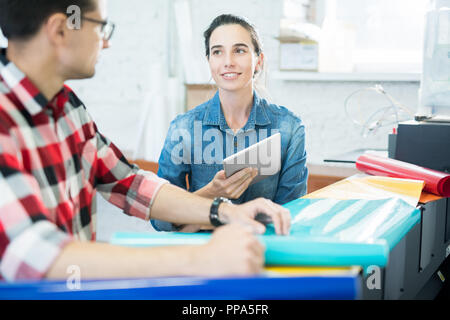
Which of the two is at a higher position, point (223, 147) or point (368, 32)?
point (368, 32)

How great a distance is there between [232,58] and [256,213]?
2.83 ft

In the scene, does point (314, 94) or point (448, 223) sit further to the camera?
point (314, 94)

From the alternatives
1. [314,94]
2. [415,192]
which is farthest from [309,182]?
[415,192]

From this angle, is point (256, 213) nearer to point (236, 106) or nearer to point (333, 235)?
point (333, 235)

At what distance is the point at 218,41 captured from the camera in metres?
1.62

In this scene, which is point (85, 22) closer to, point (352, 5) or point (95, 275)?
point (95, 275)

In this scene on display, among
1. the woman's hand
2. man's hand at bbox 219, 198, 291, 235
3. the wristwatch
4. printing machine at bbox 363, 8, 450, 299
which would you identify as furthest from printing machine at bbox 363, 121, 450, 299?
the woman's hand

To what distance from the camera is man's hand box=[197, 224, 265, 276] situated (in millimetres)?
568

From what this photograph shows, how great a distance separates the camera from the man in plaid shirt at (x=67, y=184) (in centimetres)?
59

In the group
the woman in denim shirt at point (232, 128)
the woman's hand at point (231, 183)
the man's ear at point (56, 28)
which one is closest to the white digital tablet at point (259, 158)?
the woman's hand at point (231, 183)

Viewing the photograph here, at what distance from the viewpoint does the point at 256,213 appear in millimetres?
866

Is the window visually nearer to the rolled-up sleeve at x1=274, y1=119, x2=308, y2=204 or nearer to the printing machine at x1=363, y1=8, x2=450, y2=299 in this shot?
the printing machine at x1=363, y1=8, x2=450, y2=299

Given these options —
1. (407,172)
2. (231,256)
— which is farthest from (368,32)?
(231,256)
